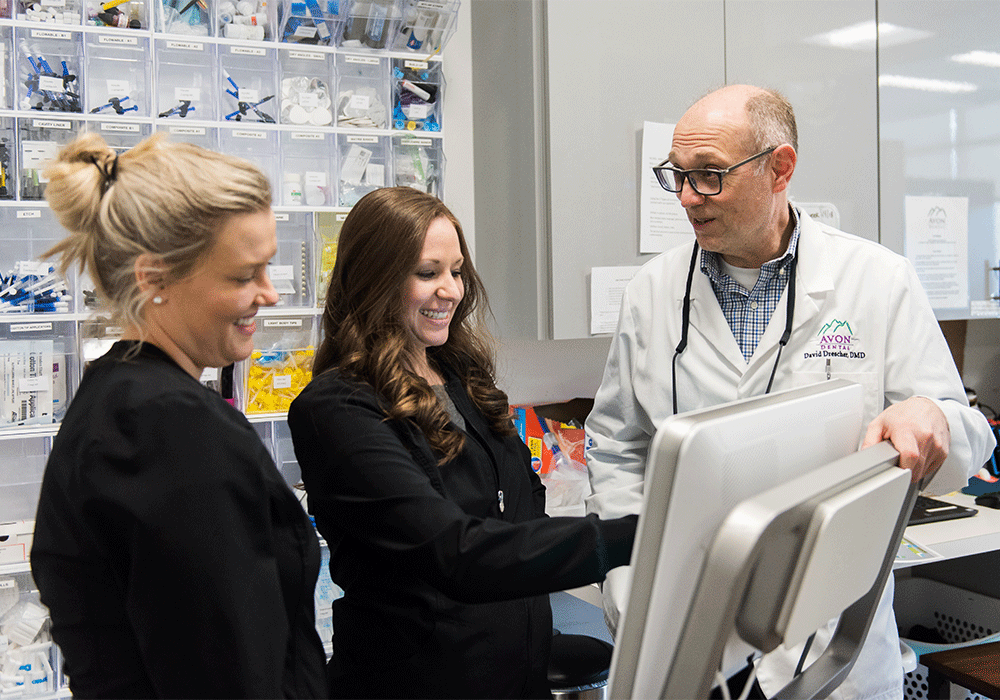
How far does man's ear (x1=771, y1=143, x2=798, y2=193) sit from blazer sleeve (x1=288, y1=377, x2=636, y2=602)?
0.83 meters

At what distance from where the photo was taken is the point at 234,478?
0.86m

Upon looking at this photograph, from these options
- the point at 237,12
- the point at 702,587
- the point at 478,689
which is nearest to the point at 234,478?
the point at 702,587

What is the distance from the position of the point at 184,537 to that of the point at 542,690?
31.7 inches

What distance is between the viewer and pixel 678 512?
630mm

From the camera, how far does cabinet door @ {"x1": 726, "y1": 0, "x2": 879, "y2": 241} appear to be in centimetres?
258

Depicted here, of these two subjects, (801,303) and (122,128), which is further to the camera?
(122,128)

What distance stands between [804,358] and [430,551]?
2.68ft

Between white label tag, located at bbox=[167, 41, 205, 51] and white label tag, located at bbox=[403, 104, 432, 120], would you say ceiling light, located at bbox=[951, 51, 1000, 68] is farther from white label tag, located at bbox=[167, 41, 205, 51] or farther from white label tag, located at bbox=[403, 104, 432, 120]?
white label tag, located at bbox=[167, 41, 205, 51]

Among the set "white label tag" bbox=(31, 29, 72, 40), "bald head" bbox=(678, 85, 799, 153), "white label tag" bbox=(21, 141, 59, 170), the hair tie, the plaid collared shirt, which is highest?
"white label tag" bbox=(31, 29, 72, 40)

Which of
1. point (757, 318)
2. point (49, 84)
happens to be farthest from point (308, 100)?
point (757, 318)

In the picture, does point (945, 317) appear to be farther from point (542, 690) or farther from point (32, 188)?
point (32, 188)

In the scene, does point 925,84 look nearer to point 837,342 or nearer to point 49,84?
point 837,342

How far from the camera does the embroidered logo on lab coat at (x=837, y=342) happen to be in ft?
4.99

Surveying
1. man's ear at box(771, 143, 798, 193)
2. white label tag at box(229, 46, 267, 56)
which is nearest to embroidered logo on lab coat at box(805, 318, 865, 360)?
man's ear at box(771, 143, 798, 193)
